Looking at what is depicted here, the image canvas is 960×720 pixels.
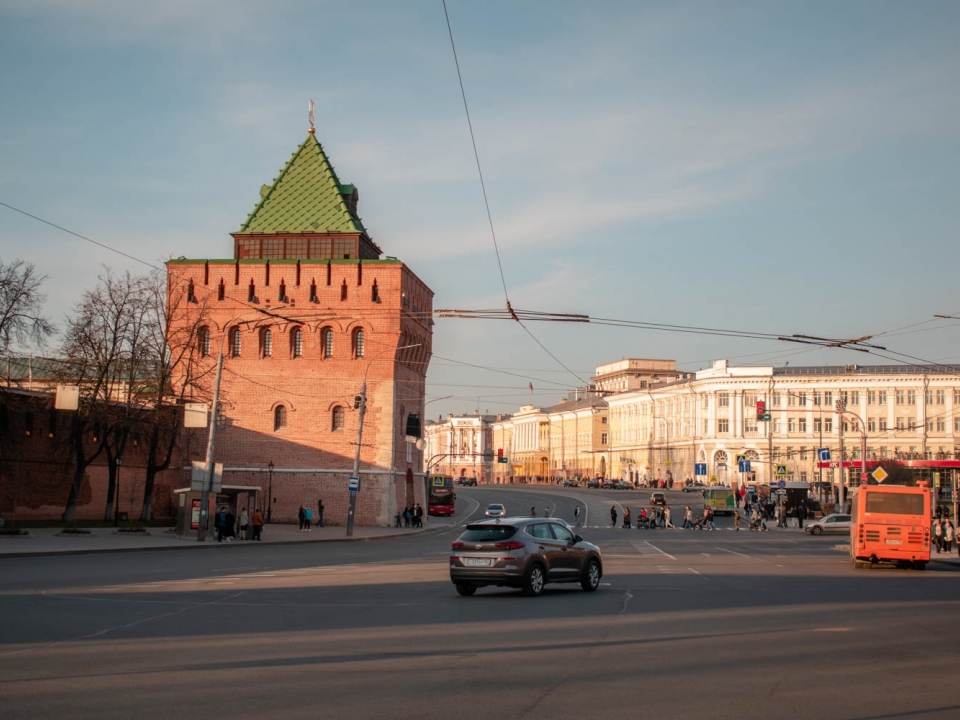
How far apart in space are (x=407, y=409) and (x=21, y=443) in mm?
25206

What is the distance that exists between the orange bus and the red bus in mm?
60184

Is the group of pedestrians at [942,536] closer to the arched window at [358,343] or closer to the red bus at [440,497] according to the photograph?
the arched window at [358,343]

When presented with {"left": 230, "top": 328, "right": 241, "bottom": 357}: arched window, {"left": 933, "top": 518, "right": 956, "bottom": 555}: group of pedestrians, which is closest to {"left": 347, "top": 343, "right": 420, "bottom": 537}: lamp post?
{"left": 230, "top": 328, "right": 241, "bottom": 357}: arched window

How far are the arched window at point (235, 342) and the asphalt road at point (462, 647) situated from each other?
40.4 metres

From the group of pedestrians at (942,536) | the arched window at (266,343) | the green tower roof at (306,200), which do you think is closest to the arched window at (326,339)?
the arched window at (266,343)

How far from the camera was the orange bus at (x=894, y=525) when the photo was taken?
107ft

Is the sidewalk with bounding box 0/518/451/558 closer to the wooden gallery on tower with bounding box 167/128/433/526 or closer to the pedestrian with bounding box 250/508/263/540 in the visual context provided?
the pedestrian with bounding box 250/508/263/540

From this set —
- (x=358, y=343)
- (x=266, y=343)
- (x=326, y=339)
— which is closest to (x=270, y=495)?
(x=266, y=343)

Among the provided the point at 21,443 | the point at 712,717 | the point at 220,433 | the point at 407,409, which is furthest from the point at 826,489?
the point at 712,717

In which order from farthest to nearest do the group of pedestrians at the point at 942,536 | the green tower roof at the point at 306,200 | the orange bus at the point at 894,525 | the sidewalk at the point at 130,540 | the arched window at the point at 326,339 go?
the green tower roof at the point at 306,200, the arched window at the point at 326,339, the group of pedestrians at the point at 942,536, the sidewalk at the point at 130,540, the orange bus at the point at 894,525

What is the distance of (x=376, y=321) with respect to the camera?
65.3 metres

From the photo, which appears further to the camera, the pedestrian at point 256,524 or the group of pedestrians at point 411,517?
the group of pedestrians at point 411,517

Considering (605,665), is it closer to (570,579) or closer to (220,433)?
(570,579)

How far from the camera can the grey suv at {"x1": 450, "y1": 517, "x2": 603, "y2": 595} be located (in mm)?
21047
